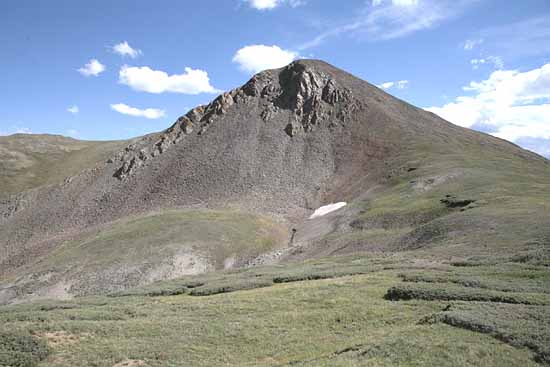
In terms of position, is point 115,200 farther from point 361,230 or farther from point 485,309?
point 485,309

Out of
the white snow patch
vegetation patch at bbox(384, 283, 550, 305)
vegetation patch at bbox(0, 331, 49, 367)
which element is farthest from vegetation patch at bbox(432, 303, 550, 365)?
the white snow patch

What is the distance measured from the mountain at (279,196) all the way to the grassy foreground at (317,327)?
370 inches

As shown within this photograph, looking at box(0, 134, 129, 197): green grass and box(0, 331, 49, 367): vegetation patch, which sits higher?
box(0, 134, 129, 197): green grass

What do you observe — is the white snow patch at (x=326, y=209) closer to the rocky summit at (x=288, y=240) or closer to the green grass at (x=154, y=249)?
the rocky summit at (x=288, y=240)

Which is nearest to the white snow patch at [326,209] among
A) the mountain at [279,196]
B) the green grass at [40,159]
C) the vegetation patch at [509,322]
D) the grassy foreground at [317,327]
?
the mountain at [279,196]

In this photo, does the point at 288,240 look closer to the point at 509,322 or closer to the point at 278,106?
the point at 509,322

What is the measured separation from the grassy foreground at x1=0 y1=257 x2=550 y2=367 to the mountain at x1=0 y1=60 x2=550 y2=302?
9.39 m

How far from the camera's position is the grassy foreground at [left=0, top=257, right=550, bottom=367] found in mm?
15133

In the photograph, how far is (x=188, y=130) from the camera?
109688 mm

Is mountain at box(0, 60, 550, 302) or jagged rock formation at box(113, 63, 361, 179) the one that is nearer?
mountain at box(0, 60, 550, 302)

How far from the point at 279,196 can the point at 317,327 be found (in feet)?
213

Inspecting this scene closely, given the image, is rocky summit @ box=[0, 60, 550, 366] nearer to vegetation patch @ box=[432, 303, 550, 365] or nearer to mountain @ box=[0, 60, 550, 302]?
vegetation patch @ box=[432, 303, 550, 365]

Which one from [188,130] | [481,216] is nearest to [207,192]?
[188,130]

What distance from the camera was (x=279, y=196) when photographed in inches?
3354
